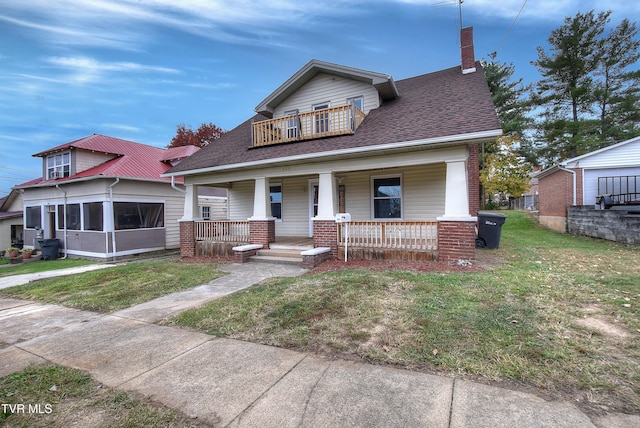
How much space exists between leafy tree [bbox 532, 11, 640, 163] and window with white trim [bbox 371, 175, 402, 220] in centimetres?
1954

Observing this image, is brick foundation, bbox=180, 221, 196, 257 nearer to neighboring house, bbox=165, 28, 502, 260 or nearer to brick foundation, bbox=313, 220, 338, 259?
neighboring house, bbox=165, 28, 502, 260

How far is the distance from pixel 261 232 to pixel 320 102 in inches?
213

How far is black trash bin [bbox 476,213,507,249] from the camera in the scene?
377 inches

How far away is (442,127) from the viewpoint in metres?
7.19

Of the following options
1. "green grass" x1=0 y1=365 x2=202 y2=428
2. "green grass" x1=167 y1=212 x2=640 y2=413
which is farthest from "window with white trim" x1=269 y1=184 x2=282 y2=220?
"green grass" x1=0 y1=365 x2=202 y2=428

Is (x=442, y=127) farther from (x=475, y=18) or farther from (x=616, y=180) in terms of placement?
(x=616, y=180)

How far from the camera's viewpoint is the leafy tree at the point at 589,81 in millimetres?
20625

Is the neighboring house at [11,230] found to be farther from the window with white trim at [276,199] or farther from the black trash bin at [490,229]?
the black trash bin at [490,229]

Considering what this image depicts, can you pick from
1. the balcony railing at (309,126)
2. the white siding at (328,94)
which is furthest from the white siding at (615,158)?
the balcony railing at (309,126)

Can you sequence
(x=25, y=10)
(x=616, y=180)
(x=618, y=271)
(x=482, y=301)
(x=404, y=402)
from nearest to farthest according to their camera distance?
(x=404, y=402) → (x=482, y=301) → (x=618, y=271) → (x=25, y=10) → (x=616, y=180)

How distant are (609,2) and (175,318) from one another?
98.5ft

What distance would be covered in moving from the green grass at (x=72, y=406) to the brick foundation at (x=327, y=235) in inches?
246

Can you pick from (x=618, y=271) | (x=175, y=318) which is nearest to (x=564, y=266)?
(x=618, y=271)

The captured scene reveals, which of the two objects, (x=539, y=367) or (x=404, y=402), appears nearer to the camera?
(x=404, y=402)
